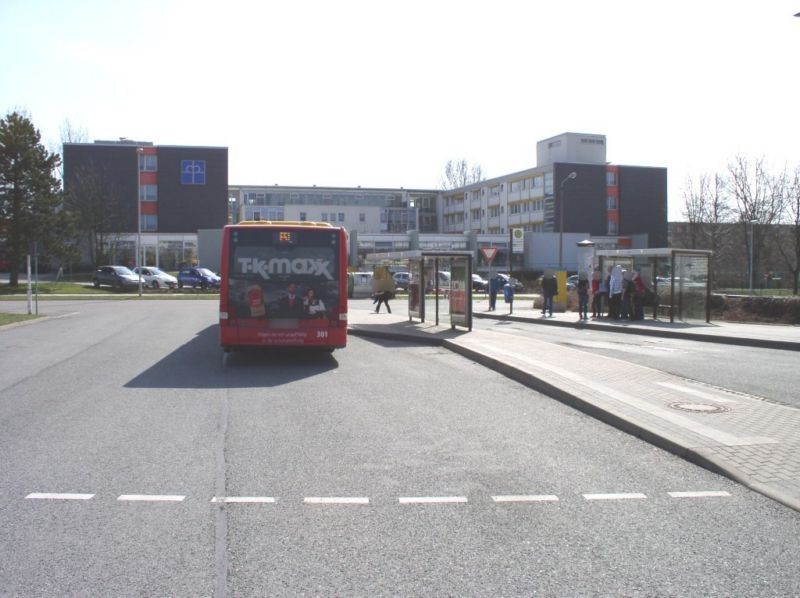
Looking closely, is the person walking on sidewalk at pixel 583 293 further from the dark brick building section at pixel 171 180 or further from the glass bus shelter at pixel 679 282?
the dark brick building section at pixel 171 180

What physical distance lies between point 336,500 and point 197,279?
52601 mm

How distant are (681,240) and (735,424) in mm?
69457

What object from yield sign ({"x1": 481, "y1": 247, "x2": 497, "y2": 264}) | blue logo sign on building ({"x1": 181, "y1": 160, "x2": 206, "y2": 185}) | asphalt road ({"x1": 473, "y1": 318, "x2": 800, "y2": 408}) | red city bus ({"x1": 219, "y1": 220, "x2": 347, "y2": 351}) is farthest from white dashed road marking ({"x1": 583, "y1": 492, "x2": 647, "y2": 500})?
blue logo sign on building ({"x1": 181, "y1": 160, "x2": 206, "y2": 185})

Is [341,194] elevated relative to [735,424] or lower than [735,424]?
elevated

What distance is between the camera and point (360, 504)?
5.60 m

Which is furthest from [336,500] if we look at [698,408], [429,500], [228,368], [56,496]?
[228,368]

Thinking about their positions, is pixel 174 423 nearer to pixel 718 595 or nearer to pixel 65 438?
pixel 65 438

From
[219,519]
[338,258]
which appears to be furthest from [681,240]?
[219,519]

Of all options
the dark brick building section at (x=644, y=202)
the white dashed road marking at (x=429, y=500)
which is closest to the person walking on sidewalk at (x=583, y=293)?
the white dashed road marking at (x=429, y=500)

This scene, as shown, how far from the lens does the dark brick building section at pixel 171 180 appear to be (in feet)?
261

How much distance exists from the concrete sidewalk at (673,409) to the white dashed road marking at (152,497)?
14.6 feet

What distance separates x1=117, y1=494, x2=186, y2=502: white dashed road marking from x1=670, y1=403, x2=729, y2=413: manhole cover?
5958 mm

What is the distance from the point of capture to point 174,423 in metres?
8.62

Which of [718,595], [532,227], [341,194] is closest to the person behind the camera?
[718,595]
